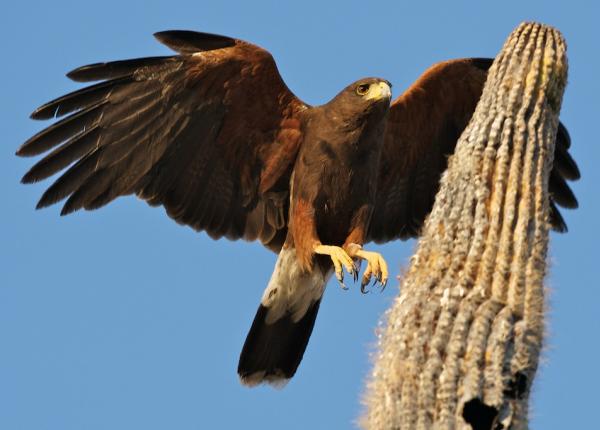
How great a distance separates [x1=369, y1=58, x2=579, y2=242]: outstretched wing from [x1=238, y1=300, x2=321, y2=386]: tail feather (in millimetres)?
1243

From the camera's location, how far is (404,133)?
1020 cm

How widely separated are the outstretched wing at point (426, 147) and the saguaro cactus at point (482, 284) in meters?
3.70

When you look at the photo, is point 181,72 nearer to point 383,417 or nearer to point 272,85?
point 272,85

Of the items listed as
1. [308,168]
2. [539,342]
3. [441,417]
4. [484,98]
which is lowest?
[441,417]

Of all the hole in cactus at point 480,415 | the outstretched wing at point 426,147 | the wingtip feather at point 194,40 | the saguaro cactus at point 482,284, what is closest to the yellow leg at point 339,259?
the outstretched wing at point 426,147

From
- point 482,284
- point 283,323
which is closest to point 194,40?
point 283,323

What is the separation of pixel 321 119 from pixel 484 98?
12.0 feet

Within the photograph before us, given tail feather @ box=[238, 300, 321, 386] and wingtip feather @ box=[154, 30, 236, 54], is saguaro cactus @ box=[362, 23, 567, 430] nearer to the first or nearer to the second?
wingtip feather @ box=[154, 30, 236, 54]

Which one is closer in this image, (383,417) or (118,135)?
(383,417)

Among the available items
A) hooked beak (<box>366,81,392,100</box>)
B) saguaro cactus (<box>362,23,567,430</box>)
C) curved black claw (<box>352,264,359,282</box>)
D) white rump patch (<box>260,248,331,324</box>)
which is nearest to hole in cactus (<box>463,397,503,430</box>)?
saguaro cactus (<box>362,23,567,430</box>)

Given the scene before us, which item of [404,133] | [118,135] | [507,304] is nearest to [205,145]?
[118,135]

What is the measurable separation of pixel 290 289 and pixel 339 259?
0.96 m

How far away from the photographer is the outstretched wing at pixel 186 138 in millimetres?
9156

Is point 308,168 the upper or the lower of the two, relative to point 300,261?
upper
